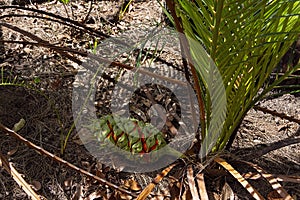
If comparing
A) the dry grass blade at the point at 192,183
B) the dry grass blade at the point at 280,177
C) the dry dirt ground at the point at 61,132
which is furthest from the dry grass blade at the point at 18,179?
the dry grass blade at the point at 280,177

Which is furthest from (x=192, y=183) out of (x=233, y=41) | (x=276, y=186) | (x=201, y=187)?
(x=233, y=41)

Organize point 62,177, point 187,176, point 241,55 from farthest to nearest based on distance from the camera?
point 62,177, point 187,176, point 241,55

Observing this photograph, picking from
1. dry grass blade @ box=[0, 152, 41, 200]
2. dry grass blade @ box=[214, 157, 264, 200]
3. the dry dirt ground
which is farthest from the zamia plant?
dry grass blade @ box=[0, 152, 41, 200]

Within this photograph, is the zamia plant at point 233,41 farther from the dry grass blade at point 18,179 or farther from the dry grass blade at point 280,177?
the dry grass blade at point 18,179

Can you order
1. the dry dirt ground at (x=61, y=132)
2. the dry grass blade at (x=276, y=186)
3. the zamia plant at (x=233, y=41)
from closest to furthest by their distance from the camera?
the zamia plant at (x=233, y=41)
the dry grass blade at (x=276, y=186)
the dry dirt ground at (x=61, y=132)

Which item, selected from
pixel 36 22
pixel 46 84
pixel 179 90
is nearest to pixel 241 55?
pixel 179 90

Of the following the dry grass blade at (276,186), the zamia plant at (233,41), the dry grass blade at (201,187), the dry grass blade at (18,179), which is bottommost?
the dry grass blade at (18,179)

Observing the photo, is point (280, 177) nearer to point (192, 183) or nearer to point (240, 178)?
point (240, 178)

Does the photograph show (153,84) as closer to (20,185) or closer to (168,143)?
(168,143)
